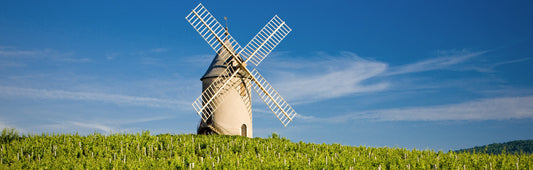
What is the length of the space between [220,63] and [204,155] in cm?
808

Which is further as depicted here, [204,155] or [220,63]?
[220,63]

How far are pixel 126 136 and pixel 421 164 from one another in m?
12.4

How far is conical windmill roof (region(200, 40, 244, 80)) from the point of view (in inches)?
905

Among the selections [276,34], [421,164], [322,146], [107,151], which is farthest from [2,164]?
[276,34]

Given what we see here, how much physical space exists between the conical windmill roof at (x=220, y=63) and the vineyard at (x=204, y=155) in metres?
4.67

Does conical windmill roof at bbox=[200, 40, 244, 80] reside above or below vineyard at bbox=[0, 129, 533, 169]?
above

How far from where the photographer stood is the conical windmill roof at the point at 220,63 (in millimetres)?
22983

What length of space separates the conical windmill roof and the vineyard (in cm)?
467

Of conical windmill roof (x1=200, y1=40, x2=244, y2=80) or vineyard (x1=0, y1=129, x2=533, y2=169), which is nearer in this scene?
vineyard (x1=0, y1=129, x2=533, y2=169)

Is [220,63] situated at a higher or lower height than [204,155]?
higher

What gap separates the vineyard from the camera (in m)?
12.5

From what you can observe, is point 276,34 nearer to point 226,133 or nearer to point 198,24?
point 198,24

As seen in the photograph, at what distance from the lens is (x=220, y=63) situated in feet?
76.2

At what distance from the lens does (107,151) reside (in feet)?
51.9
